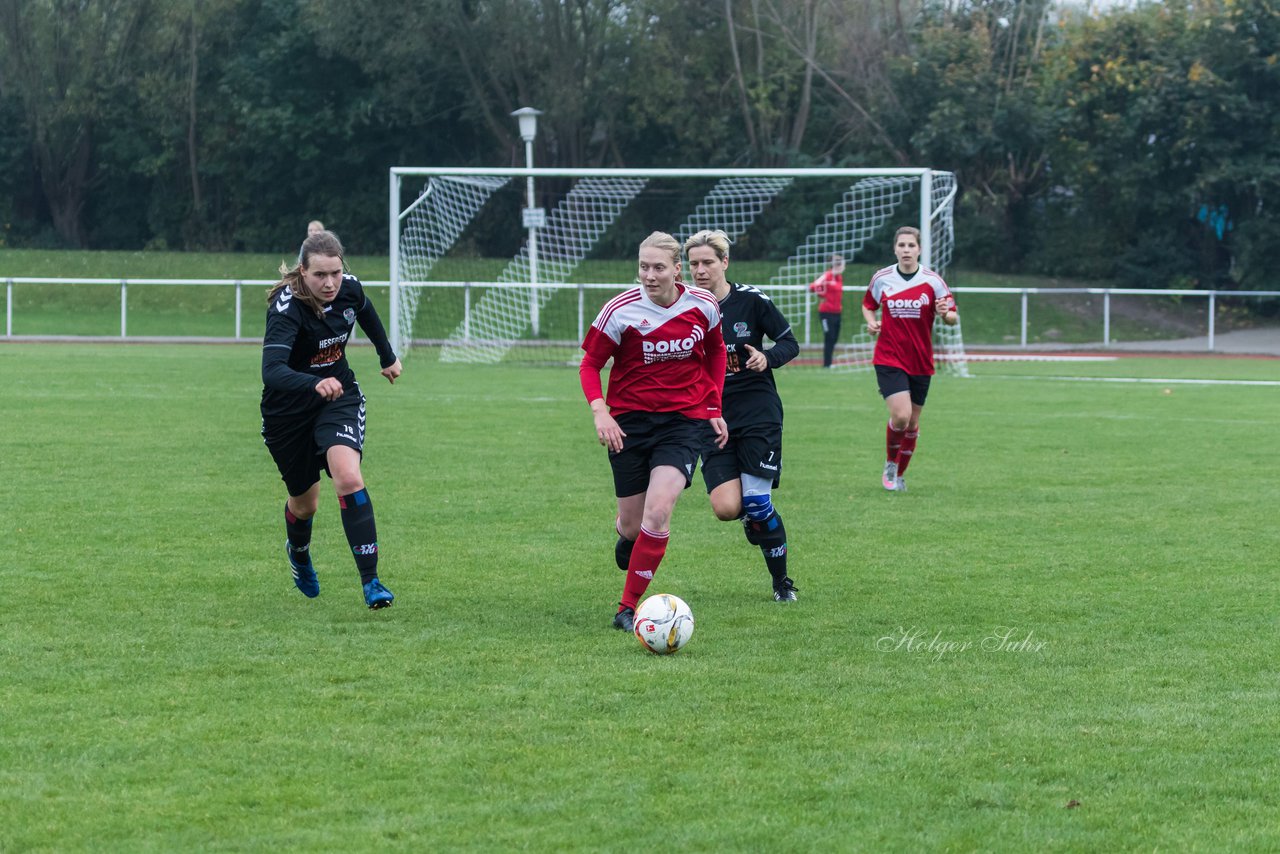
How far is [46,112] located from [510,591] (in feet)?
132

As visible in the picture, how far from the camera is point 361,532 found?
6812 millimetres

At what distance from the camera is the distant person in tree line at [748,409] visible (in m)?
A: 7.27

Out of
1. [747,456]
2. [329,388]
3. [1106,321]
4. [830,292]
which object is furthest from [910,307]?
[1106,321]

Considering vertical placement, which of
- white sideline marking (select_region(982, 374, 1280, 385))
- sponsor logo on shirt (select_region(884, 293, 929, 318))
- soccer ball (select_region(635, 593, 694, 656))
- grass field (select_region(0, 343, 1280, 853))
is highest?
sponsor logo on shirt (select_region(884, 293, 929, 318))

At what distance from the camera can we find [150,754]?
460 cm

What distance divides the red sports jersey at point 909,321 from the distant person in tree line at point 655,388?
463 centimetres

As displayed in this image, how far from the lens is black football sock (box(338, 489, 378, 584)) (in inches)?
268

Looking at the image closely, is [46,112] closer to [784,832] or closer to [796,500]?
[796,500]

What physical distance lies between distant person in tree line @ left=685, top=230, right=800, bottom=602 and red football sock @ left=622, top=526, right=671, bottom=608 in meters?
0.81

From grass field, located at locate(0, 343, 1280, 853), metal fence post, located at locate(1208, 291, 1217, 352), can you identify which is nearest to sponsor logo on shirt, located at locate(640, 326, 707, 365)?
grass field, located at locate(0, 343, 1280, 853)

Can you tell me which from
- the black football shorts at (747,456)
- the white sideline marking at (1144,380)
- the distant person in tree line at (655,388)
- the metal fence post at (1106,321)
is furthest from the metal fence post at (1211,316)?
the distant person in tree line at (655,388)

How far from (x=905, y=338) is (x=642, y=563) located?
17.2ft

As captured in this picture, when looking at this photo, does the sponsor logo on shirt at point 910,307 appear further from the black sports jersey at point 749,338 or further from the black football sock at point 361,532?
the black football sock at point 361,532

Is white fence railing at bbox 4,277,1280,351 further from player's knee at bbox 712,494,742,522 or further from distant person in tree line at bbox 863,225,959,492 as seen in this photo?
player's knee at bbox 712,494,742,522
